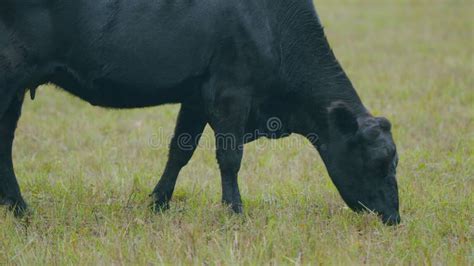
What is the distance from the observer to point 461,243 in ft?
17.5

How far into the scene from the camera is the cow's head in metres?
6.06

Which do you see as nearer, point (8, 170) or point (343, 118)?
point (8, 170)

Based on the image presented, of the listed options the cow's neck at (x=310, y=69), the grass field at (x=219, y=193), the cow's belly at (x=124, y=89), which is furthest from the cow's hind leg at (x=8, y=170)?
the cow's neck at (x=310, y=69)

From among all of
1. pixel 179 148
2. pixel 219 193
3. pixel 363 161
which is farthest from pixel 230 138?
pixel 363 161

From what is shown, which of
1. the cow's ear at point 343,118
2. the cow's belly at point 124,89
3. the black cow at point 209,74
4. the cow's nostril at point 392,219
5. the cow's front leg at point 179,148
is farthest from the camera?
the cow's front leg at point 179,148

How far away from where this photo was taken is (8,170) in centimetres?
609

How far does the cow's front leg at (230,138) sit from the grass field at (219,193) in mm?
207

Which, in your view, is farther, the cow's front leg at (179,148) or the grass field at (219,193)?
the cow's front leg at (179,148)

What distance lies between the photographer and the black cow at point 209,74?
18.4ft

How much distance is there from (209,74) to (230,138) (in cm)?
53

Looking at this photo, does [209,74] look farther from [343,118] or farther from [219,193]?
[219,193]

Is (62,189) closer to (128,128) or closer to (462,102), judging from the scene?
(128,128)

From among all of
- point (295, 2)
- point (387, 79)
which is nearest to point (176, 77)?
point (295, 2)

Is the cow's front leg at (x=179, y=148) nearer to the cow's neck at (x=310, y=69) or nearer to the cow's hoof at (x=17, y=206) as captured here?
the cow's neck at (x=310, y=69)
